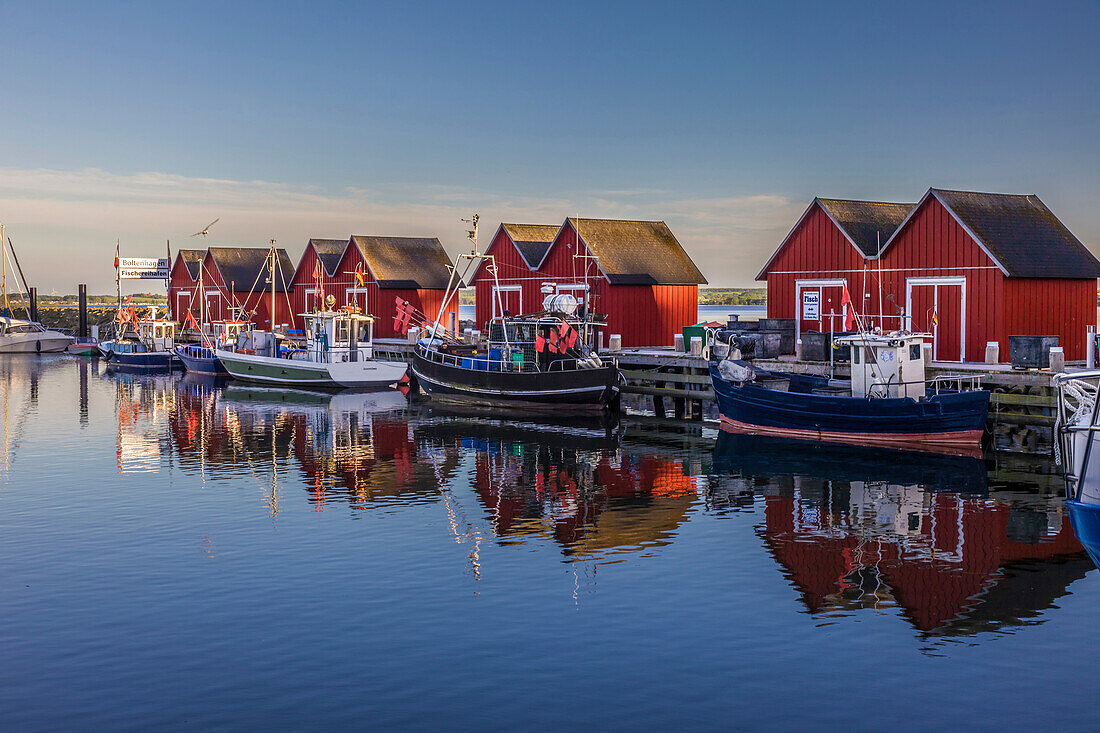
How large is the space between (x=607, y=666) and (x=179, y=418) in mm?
32392

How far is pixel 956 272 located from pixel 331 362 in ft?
93.7

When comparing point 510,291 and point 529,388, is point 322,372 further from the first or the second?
point 529,388

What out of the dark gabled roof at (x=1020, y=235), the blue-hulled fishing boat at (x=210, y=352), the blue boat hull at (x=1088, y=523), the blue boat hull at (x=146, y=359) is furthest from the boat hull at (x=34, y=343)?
the blue boat hull at (x=1088, y=523)

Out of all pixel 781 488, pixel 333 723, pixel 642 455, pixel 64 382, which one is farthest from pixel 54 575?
pixel 64 382

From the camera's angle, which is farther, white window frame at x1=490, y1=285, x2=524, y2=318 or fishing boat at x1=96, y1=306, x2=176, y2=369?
fishing boat at x1=96, y1=306, x2=176, y2=369

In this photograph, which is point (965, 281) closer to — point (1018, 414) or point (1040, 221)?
point (1040, 221)

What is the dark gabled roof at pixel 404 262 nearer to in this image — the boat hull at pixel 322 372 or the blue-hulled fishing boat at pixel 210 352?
the blue-hulled fishing boat at pixel 210 352

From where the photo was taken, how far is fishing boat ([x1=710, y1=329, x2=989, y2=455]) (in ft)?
98.6

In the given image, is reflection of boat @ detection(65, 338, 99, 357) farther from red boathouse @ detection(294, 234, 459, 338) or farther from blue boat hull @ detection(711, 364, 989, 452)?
blue boat hull @ detection(711, 364, 989, 452)

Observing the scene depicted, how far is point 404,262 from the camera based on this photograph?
68.8 m

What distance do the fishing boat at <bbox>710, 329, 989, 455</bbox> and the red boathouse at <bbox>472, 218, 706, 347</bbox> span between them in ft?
55.0

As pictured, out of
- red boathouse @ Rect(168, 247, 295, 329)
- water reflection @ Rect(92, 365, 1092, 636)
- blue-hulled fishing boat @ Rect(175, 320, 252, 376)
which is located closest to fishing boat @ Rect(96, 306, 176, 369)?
blue-hulled fishing boat @ Rect(175, 320, 252, 376)

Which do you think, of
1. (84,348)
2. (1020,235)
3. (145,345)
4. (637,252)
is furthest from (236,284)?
(1020,235)

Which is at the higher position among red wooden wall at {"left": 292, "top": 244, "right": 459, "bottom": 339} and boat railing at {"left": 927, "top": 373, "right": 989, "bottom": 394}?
red wooden wall at {"left": 292, "top": 244, "right": 459, "bottom": 339}
